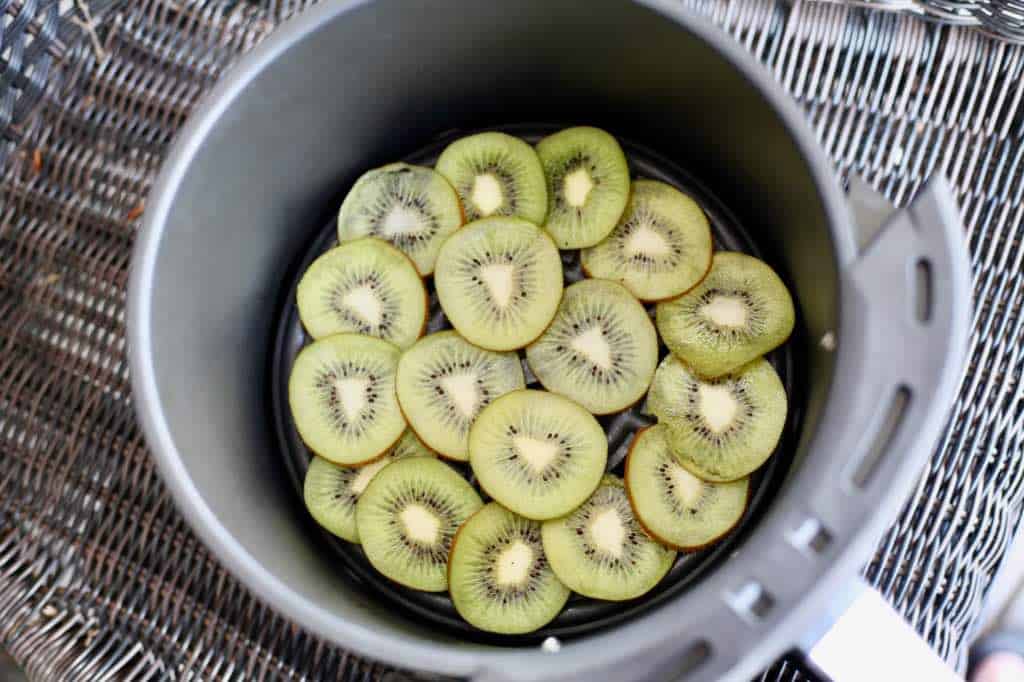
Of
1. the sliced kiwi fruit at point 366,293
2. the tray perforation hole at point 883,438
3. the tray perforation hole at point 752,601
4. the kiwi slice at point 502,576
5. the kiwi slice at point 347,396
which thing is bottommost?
the kiwi slice at point 502,576

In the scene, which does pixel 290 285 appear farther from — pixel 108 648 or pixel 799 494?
pixel 799 494

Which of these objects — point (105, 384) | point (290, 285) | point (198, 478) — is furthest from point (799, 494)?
point (105, 384)

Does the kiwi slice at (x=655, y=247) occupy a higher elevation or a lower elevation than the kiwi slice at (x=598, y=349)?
higher

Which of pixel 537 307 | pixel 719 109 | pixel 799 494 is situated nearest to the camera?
pixel 799 494

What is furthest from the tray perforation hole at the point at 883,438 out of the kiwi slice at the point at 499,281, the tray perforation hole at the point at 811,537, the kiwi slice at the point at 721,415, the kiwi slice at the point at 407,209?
the kiwi slice at the point at 407,209

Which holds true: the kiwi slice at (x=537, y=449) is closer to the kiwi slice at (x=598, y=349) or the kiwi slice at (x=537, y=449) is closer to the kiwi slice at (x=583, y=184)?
the kiwi slice at (x=598, y=349)

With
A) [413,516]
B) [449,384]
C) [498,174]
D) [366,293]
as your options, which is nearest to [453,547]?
[413,516]

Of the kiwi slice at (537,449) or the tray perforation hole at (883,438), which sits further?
the kiwi slice at (537,449)

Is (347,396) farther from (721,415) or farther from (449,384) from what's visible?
(721,415)
